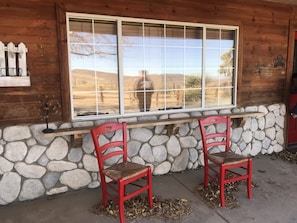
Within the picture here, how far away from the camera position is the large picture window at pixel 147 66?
2.93m

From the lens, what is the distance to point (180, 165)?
11.5 feet

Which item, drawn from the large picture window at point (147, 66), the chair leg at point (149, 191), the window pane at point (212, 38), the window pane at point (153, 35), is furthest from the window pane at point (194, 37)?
the chair leg at point (149, 191)

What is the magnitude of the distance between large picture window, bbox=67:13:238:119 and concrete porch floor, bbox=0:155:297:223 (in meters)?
0.93

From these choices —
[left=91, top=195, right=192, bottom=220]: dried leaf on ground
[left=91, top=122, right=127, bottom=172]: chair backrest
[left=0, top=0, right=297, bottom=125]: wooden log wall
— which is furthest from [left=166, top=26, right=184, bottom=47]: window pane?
[left=91, top=195, right=192, bottom=220]: dried leaf on ground

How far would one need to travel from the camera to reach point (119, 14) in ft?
9.60

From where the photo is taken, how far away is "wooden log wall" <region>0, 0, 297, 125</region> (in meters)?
2.59

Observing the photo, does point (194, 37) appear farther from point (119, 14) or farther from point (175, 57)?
point (119, 14)

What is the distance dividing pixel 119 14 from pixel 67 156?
1.73 metres

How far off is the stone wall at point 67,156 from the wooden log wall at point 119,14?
0.74ft

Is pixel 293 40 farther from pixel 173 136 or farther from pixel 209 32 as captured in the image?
pixel 173 136

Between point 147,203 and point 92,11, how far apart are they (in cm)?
214

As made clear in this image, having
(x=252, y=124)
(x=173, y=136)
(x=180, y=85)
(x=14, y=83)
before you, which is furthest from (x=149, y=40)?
(x=252, y=124)

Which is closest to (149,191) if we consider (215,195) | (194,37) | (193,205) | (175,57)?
(193,205)

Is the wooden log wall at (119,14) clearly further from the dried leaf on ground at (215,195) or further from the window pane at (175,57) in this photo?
the dried leaf on ground at (215,195)
